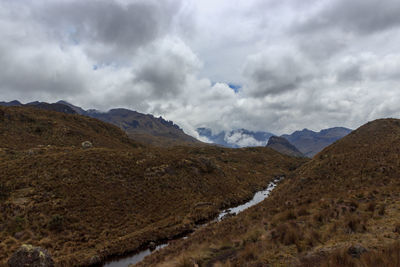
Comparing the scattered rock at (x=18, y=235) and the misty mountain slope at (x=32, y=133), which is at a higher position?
the misty mountain slope at (x=32, y=133)

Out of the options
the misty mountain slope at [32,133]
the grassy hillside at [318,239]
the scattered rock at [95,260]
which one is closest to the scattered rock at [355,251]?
the grassy hillside at [318,239]

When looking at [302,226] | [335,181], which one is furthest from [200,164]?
[302,226]

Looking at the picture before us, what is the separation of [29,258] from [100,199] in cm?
1477

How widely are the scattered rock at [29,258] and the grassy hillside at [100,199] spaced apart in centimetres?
259

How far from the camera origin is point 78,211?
26641 millimetres

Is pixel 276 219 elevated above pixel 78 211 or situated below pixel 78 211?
below

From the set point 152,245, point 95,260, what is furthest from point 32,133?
point 152,245

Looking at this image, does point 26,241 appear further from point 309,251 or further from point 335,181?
point 335,181

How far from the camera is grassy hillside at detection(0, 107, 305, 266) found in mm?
21672

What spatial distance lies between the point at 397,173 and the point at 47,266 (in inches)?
1512

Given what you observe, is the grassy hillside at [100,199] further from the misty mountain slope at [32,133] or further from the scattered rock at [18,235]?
the misty mountain slope at [32,133]

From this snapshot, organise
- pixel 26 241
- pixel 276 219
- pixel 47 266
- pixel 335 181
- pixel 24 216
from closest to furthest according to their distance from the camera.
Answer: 1. pixel 47 266
2. pixel 276 219
3. pixel 26 241
4. pixel 24 216
5. pixel 335 181

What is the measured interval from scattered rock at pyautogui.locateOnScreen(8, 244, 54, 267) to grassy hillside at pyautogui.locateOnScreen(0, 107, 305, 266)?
2.59 meters

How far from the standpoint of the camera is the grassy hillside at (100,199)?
2167 cm
